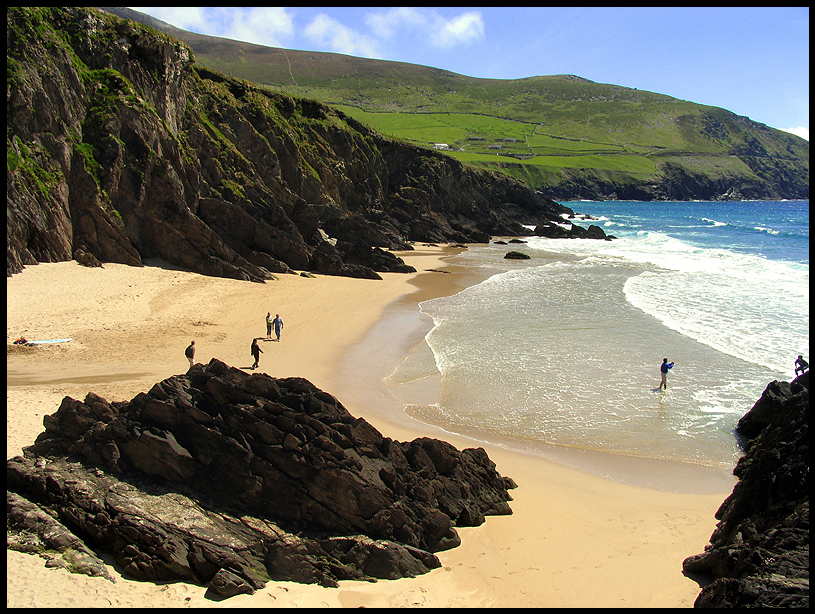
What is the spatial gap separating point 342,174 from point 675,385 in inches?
1500

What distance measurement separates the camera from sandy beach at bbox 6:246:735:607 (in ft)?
22.1

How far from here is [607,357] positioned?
17625mm

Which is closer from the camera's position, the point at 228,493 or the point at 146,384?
the point at 228,493

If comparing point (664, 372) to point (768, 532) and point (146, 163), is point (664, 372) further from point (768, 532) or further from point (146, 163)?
point (146, 163)

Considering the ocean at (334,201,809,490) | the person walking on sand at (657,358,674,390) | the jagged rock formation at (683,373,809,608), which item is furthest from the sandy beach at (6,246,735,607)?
the person walking on sand at (657,358,674,390)

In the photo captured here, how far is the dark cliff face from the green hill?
247 feet

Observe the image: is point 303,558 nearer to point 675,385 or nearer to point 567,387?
point 567,387

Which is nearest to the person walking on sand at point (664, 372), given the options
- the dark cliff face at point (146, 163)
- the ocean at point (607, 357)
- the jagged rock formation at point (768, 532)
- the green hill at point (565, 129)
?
the ocean at point (607, 357)

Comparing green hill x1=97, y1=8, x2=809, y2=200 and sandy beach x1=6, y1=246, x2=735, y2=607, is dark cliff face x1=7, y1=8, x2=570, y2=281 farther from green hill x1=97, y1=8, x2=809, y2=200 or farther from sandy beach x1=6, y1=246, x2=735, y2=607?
green hill x1=97, y1=8, x2=809, y2=200

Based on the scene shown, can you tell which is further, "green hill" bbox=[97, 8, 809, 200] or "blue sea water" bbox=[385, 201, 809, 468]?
"green hill" bbox=[97, 8, 809, 200]

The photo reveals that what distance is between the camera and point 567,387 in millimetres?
15258

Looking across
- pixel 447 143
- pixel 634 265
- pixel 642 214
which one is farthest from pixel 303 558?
pixel 447 143

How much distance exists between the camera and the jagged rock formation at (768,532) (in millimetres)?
→ 5672

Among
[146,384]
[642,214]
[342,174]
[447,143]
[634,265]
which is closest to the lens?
[146,384]
